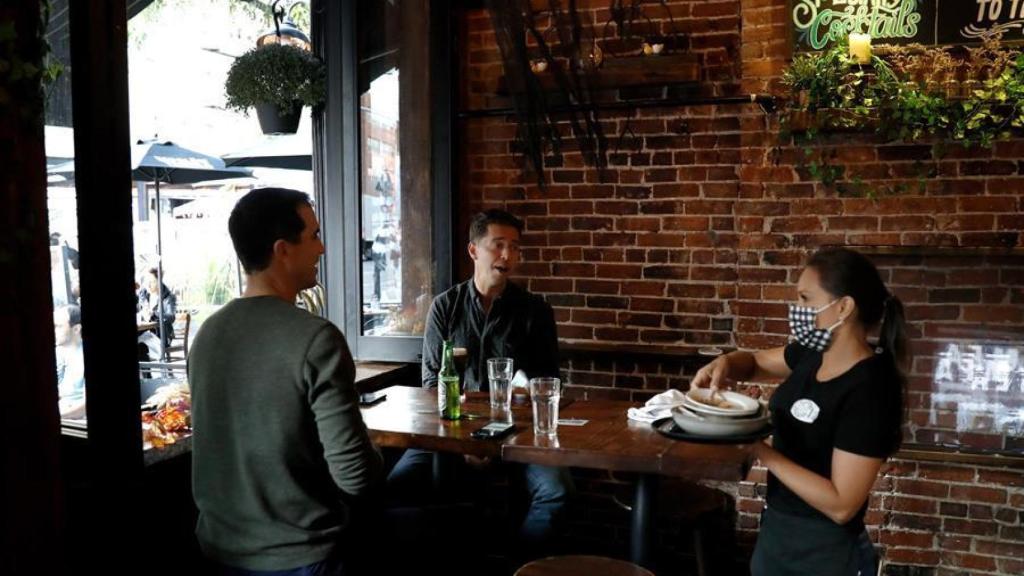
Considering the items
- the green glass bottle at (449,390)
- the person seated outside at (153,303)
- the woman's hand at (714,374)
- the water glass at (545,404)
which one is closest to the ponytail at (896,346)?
the woman's hand at (714,374)

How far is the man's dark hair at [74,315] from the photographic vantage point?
1.89 metres

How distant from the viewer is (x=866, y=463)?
1.79 meters

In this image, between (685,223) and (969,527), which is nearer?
(969,527)

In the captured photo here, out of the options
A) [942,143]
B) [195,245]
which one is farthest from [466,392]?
[195,245]

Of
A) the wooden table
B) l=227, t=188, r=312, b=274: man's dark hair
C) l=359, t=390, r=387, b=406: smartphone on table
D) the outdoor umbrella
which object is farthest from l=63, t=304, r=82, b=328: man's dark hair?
the outdoor umbrella

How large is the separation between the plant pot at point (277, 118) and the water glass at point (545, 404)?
2.01 metres

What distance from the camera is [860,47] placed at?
307cm

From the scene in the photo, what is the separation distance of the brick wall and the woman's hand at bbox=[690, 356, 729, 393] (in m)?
0.61

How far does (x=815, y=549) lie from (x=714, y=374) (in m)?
0.65

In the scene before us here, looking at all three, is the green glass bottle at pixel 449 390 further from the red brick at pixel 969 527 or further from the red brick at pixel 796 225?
the red brick at pixel 969 527

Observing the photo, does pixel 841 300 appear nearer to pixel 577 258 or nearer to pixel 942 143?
pixel 942 143

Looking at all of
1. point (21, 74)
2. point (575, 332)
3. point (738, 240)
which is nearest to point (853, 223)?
point (738, 240)

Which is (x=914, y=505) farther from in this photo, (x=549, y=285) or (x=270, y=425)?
(x=270, y=425)

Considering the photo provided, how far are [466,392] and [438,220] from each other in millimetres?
1187
